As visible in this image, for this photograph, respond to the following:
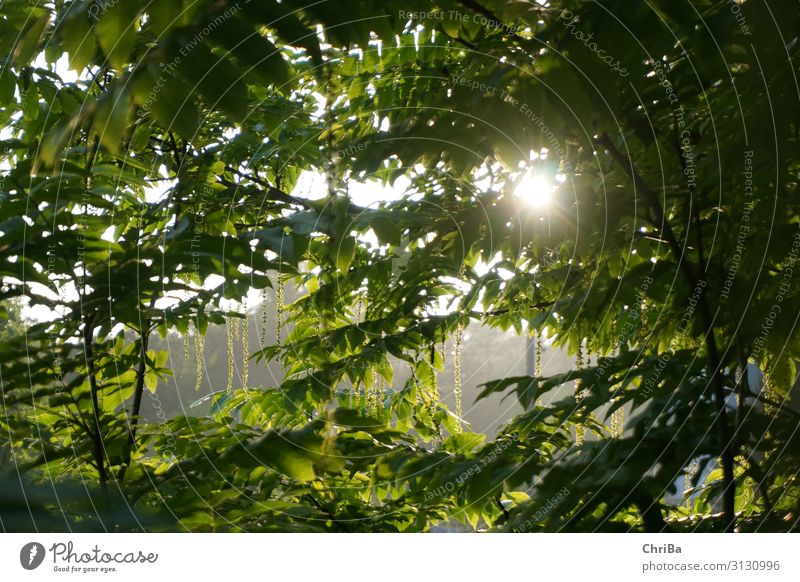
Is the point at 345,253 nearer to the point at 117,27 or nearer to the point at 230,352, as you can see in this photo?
the point at 230,352

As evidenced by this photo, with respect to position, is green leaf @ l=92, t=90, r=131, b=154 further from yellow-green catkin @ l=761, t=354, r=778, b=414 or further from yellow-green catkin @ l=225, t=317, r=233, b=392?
yellow-green catkin @ l=761, t=354, r=778, b=414

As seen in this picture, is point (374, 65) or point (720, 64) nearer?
point (720, 64)

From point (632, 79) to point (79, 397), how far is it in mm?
966

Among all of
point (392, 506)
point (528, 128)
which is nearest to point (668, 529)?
point (392, 506)

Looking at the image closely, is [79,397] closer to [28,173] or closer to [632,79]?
[28,173]

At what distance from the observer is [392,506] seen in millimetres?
1384

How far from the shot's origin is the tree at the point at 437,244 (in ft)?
3.03

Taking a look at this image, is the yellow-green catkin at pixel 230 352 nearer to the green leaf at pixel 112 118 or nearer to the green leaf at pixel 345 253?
the green leaf at pixel 345 253
